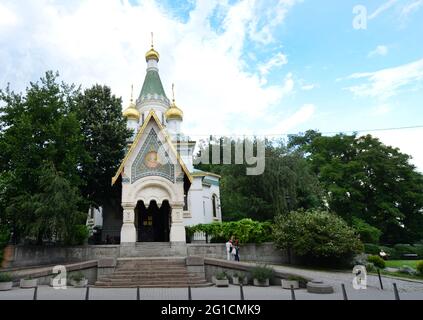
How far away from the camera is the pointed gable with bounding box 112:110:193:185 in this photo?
1859cm

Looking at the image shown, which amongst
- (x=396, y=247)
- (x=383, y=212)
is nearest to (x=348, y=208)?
(x=383, y=212)

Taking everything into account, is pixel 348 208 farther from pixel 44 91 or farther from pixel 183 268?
pixel 44 91

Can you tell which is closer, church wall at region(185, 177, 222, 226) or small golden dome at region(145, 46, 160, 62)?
church wall at region(185, 177, 222, 226)

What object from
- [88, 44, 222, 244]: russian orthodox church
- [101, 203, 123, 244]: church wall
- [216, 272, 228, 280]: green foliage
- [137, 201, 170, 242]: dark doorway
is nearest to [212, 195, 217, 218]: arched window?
[88, 44, 222, 244]: russian orthodox church

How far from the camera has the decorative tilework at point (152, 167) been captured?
18.6 meters

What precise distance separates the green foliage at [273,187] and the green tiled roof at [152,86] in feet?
33.4

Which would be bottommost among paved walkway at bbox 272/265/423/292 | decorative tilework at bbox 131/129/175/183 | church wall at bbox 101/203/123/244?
paved walkway at bbox 272/265/423/292

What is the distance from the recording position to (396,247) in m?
27.7

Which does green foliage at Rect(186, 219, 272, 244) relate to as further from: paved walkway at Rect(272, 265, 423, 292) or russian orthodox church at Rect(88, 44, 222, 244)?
paved walkway at Rect(272, 265, 423, 292)

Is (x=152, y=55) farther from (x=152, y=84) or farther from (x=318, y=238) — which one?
(x=318, y=238)

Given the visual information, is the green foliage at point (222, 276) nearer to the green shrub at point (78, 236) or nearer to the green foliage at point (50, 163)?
the green foliage at point (50, 163)

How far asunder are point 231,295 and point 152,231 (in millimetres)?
12449

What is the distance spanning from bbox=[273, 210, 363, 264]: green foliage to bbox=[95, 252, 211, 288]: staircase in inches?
218

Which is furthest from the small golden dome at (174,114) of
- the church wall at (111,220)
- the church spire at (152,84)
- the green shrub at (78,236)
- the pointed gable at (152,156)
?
the green shrub at (78,236)
